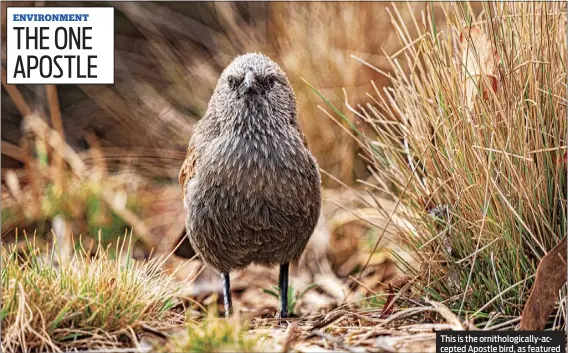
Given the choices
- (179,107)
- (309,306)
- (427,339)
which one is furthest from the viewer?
(179,107)

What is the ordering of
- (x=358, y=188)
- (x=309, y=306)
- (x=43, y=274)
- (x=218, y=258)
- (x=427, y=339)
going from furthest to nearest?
(x=358, y=188) < (x=309, y=306) < (x=218, y=258) < (x=43, y=274) < (x=427, y=339)

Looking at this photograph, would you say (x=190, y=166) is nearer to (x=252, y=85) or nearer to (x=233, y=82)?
(x=233, y=82)

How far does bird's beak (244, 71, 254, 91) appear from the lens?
3652 mm

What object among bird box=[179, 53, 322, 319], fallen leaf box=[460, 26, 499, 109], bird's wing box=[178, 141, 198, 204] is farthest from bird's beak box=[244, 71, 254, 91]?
fallen leaf box=[460, 26, 499, 109]

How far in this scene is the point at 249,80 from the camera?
3.65 meters

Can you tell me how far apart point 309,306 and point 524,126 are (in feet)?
7.91

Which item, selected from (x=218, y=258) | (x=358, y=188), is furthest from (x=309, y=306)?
(x=218, y=258)

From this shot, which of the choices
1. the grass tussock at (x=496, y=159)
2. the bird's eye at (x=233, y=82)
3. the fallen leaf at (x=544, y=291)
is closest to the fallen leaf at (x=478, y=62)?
the grass tussock at (x=496, y=159)

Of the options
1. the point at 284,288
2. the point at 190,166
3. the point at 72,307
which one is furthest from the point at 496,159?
the point at 72,307

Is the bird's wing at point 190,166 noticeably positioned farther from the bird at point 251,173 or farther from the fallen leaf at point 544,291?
the fallen leaf at point 544,291

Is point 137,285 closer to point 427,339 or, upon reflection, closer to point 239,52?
point 427,339

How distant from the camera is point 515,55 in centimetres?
329

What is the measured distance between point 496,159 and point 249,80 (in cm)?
120

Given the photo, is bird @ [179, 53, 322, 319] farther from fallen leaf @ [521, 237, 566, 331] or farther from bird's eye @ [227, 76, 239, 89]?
fallen leaf @ [521, 237, 566, 331]
